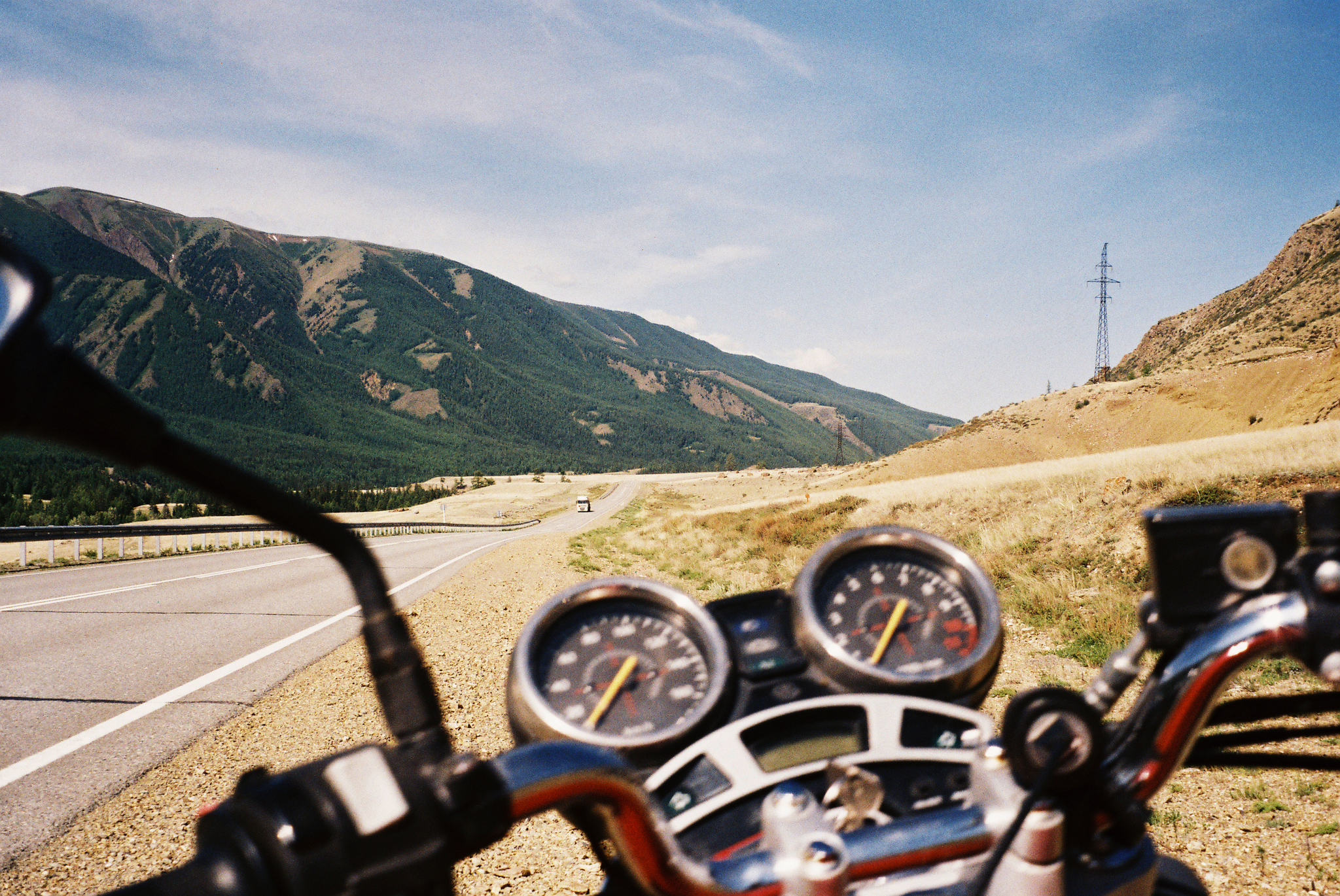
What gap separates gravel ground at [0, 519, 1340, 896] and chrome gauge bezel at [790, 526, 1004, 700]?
2148 millimetres

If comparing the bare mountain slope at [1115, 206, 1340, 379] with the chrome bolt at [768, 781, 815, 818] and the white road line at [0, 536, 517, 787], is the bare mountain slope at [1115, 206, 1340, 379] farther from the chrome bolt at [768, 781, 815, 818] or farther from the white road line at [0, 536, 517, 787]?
the chrome bolt at [768, 781, 815, 818]

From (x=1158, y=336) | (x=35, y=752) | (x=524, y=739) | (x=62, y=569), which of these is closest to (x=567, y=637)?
→ (x=524, y=739)

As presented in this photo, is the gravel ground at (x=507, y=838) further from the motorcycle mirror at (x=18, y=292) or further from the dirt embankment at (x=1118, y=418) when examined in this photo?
the dirt embankment at (x=1118, y=418)

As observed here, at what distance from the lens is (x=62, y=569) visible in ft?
52.6

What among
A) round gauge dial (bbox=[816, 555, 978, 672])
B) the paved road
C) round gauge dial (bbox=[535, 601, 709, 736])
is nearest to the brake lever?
the paved road

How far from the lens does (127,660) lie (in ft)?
24.9

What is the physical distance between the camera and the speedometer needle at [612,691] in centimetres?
214

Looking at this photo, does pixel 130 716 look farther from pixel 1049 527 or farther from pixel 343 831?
pixel 1049 527

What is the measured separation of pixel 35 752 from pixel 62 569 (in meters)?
14.0

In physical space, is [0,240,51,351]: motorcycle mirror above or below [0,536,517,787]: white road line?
above

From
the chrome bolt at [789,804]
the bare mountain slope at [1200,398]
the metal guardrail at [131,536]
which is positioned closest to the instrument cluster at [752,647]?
the chrome bolt at [789,804]

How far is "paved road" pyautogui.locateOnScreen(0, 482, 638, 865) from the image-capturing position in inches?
184

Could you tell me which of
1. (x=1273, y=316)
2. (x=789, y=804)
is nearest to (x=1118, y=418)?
(x=1273, y=316)

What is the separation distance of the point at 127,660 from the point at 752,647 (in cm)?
796
